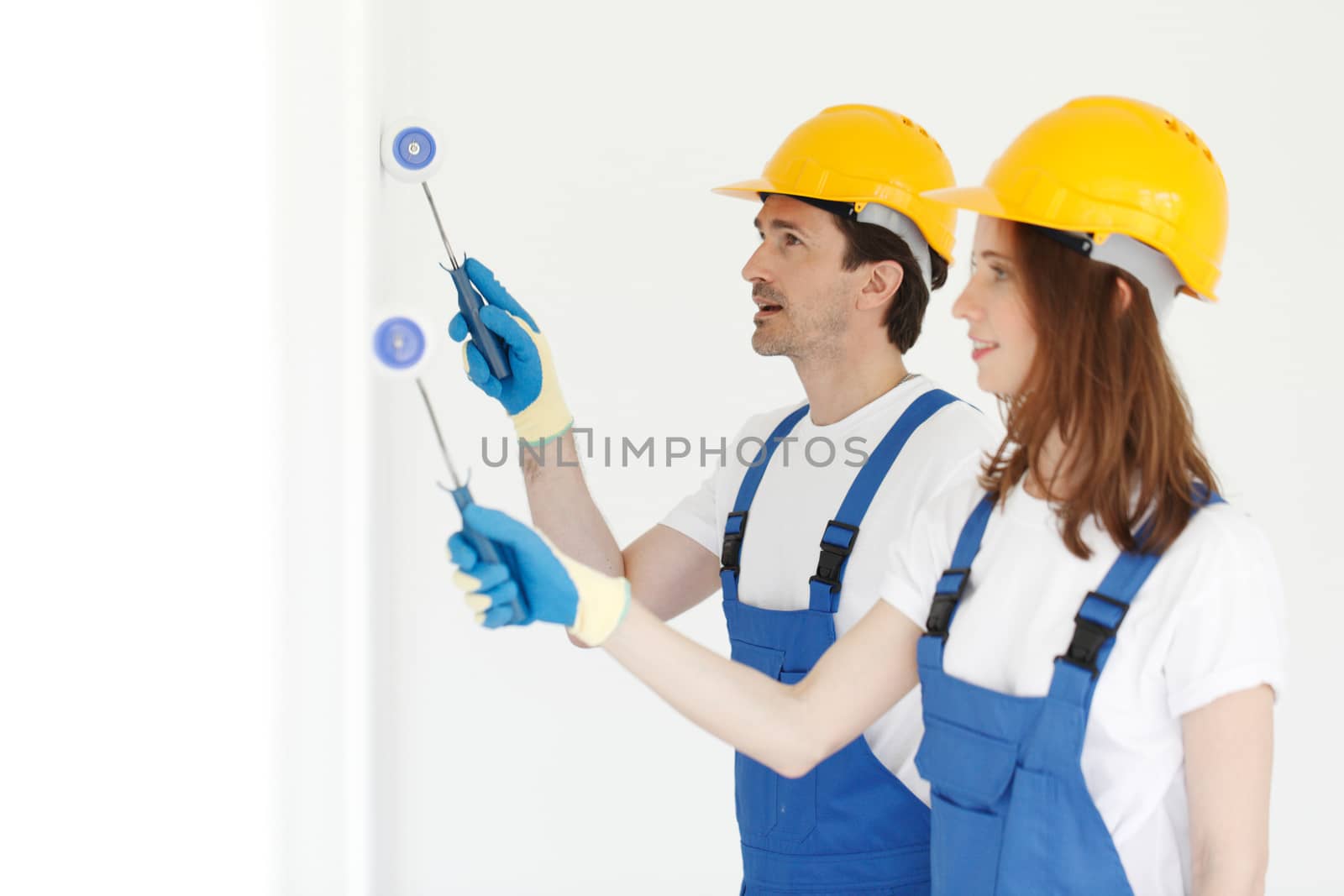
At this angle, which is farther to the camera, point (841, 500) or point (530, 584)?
point (841, 500)

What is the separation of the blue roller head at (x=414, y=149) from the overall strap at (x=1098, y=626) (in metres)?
0.93

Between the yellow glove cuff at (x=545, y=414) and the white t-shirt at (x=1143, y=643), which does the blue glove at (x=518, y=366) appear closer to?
the yellow glove cuff at (x=545, y=414)

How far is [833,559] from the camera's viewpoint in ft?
5.29

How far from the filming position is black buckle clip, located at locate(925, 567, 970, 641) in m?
1.24

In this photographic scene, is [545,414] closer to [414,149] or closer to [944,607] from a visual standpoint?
[414,149]

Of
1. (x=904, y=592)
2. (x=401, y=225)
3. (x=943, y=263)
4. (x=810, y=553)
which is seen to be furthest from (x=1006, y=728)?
(x=401, y=225)

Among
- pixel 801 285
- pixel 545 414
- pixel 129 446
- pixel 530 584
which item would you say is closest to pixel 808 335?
pixel 801 285

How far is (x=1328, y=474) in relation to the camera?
2.99 metres

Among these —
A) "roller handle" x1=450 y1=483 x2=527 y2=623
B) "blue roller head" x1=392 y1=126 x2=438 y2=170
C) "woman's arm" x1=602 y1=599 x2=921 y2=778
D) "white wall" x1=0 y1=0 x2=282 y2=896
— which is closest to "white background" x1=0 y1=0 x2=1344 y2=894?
"blue roller head" x1=392 y1=126 x2=438 y2=170

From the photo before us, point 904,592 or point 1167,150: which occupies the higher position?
point 1167,150

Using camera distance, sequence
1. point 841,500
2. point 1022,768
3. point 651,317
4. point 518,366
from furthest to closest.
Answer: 1. point 651,317
2. point 518,366
3. point 841,500
4. point 1022,768

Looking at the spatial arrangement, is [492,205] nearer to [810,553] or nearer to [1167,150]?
[810,553]

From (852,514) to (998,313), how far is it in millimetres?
449

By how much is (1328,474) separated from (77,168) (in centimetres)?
312
